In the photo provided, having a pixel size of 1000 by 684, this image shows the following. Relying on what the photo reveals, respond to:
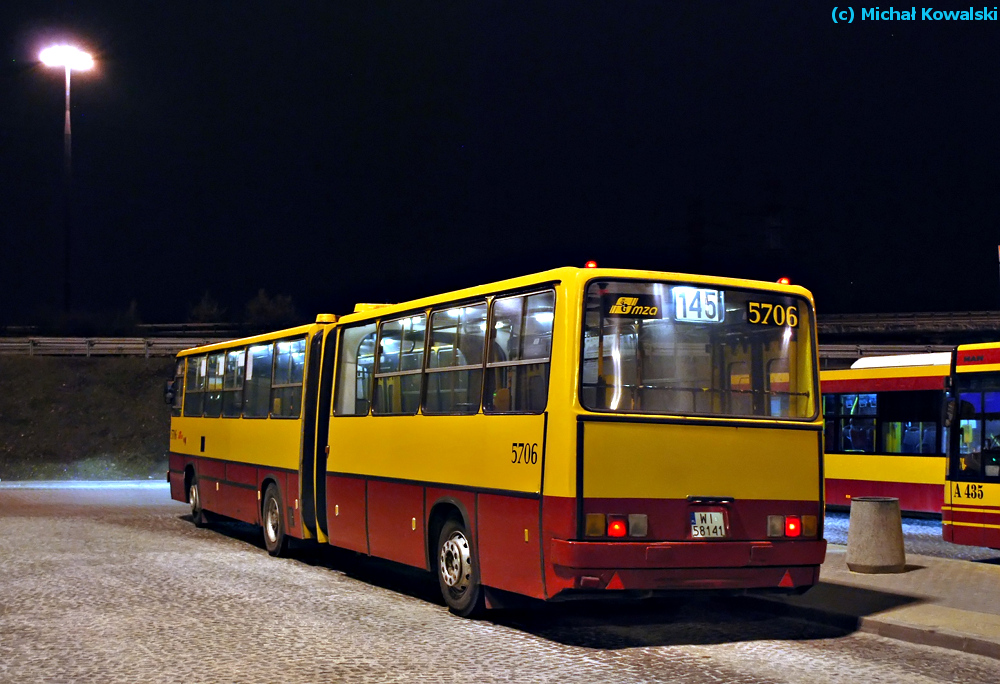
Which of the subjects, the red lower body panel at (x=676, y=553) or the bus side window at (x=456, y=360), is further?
the bus side window at (x=456, y=360)

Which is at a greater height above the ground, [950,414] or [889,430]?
[950,414]

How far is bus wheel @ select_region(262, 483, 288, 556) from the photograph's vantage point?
1620cm

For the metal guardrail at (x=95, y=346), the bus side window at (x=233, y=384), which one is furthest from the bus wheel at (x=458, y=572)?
the metal guardrail at (x=95, y=346)

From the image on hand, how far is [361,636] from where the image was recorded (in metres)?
9.98

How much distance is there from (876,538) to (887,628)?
12.7ft

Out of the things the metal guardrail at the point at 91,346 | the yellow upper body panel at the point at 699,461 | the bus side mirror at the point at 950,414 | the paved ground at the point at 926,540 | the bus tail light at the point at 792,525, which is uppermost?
the metal guardrail at the point at 91,346

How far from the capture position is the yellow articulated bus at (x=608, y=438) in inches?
386

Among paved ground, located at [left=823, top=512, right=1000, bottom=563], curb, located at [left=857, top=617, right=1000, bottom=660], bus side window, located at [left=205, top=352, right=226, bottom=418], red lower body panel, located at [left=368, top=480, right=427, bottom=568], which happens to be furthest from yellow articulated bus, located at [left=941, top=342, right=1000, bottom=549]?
bus side window, located at [left=205, top=352, right=226, bottom=418]

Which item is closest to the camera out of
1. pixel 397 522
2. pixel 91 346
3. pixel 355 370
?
pixel 397 522

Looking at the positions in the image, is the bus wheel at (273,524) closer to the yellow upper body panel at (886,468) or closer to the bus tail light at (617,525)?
the bus tail light at (617,525)

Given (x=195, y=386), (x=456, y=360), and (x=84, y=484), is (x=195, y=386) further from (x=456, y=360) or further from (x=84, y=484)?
(x=84, y=484)

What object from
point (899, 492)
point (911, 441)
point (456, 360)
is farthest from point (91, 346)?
point (456, 360)

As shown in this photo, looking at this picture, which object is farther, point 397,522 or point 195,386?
point 195,386

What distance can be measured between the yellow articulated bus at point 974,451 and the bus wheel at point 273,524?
831 centimetres
